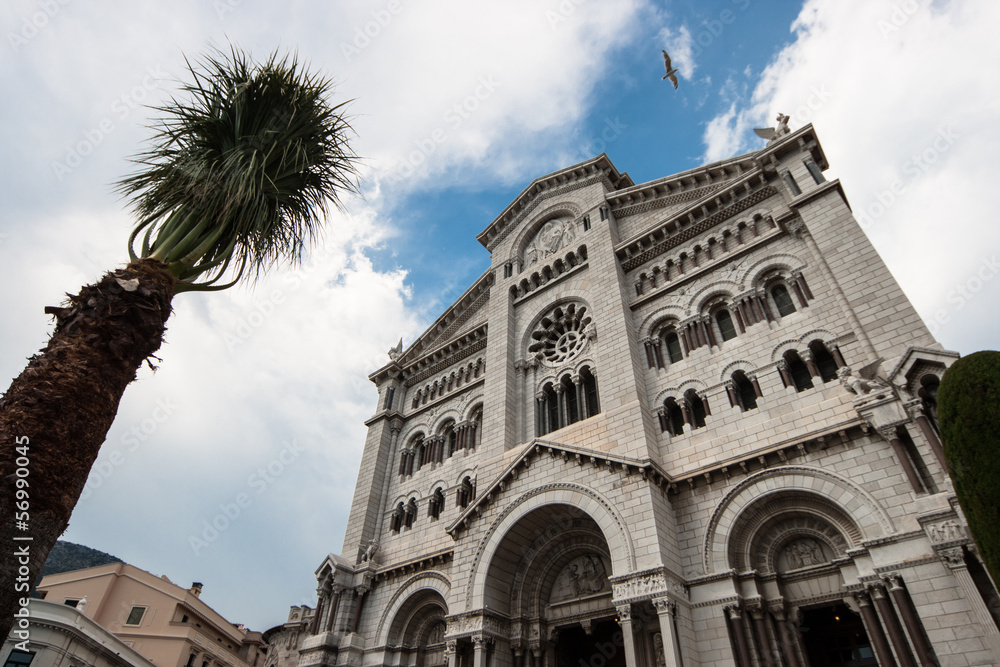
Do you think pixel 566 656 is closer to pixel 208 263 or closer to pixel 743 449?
pixel 743 449

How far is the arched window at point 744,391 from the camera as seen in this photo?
1565 cm

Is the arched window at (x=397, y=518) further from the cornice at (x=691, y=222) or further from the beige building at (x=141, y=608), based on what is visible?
the beige building at (x=141, y=608)

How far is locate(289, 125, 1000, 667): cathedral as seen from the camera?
11.9m

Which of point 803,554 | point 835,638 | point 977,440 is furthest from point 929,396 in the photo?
point 835,638

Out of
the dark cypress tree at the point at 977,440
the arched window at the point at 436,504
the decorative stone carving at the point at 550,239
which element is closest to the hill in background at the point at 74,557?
the arched window at the point at 436,504

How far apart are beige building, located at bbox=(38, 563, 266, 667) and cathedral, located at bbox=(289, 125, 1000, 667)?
19332 millimetres

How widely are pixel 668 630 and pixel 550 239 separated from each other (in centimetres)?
1768

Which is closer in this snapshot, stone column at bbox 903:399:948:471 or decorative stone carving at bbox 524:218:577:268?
stone column at bbox 903:399:948:471

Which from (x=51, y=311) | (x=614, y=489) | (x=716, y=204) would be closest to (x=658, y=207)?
(x=716, y=204)

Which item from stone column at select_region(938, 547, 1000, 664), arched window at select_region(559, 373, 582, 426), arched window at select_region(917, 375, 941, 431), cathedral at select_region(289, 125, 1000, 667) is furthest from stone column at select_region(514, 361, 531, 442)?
stone column at select_region(938, 547, 1000, 664)

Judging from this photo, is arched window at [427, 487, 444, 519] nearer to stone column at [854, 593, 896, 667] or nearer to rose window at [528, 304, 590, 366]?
rose window at [528, 304, 590, 366]

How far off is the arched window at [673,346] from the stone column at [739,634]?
25.0 ft

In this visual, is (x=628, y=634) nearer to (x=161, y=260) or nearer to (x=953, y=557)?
(x=953, y=557)

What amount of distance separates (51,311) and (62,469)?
230 cm
